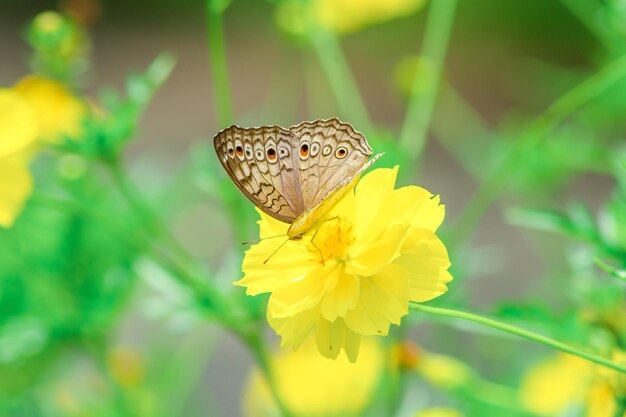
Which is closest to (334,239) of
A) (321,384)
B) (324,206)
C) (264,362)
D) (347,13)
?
(324,206)

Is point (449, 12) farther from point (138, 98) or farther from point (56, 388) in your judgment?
point (56, 388)

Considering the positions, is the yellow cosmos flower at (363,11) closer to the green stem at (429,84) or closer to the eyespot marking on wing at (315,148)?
the green stem at (429,84)

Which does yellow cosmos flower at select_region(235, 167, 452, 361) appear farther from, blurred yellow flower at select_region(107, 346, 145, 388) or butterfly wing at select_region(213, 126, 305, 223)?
blurred yellow flower at select_region(107, 346, 145, 388)

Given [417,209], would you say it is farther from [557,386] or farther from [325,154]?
[557,386]

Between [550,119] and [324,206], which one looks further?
[550,119]

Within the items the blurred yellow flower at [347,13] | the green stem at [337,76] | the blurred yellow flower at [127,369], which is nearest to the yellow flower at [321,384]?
the blurred yellow flower at [127,369]

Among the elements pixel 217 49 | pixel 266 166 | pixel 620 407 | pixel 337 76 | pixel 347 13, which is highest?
pixel 347 13

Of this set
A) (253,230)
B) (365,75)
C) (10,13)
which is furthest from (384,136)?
(10,13)
